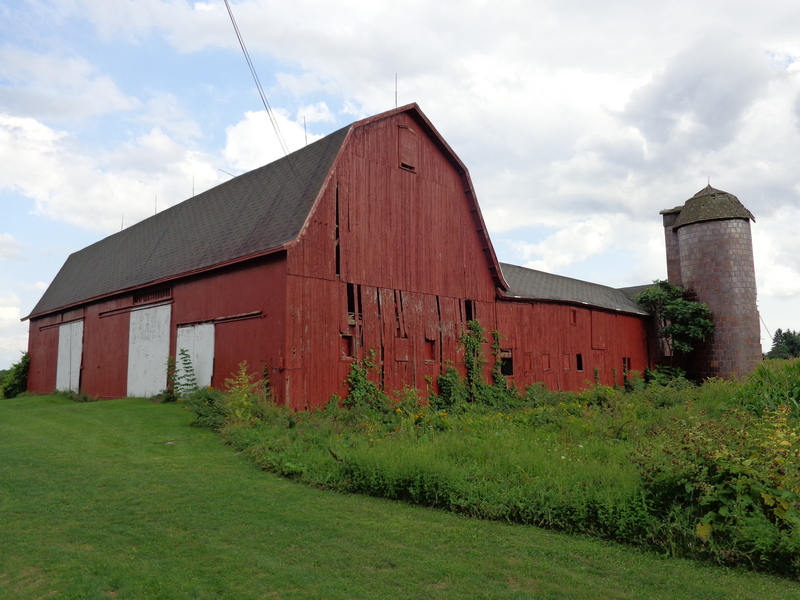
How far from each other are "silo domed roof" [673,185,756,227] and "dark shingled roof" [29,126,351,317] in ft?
53.9

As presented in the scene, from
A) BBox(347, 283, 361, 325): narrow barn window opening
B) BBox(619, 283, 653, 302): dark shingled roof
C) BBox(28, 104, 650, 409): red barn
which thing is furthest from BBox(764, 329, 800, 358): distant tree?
BBox(347, 283, 361, 325): narrow barn window opening

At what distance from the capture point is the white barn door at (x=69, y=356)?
69.7 feet

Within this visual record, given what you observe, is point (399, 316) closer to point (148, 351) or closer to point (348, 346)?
point (348, 346)

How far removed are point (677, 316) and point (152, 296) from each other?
768 inches

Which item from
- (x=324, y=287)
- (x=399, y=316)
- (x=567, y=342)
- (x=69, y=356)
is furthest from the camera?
(x=567, y=342)

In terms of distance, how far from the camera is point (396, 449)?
26.8ft

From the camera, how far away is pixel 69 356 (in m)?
21.9

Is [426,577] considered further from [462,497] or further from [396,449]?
[396,449]

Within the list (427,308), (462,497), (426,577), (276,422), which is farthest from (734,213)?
(426,577)

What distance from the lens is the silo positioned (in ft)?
80.3

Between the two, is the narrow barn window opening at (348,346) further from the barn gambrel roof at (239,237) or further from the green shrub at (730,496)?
the green shrub at (730,496)

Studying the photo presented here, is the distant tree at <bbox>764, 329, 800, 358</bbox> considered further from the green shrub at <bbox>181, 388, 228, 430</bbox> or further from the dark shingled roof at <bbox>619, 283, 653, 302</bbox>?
the green shrub at <bbox>181, 388, 228, 430</bbox>

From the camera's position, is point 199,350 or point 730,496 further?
point 199,350

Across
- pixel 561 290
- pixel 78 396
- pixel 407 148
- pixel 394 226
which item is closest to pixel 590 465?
pixel 394 226
